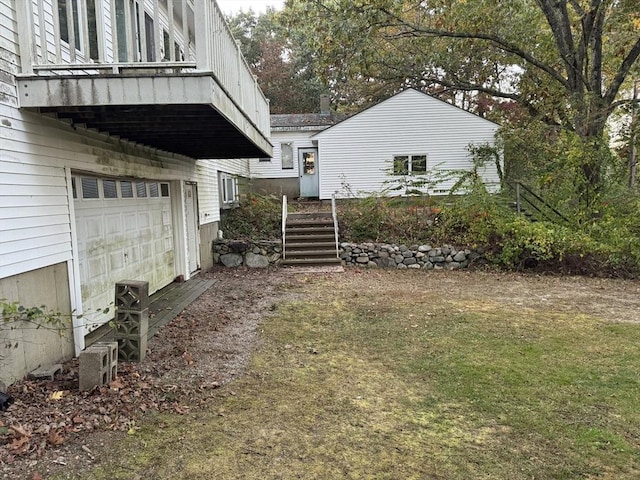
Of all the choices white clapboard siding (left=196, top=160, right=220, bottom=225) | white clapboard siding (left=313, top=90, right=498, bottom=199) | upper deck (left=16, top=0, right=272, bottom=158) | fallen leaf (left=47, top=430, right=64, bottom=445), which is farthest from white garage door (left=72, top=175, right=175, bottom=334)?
white clapboard siding (left=313, top=90, right=498, bottom=199)

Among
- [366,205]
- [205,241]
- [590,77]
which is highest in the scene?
[590,77]

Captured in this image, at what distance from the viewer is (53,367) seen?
4328 millimetres

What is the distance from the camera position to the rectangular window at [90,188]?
5.58 meters

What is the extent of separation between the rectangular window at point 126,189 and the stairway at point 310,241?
527 cm

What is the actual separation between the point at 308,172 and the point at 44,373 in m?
17.6

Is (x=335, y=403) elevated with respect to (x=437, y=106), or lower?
lower

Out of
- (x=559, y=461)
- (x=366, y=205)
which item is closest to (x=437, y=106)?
(x=366, y=205)

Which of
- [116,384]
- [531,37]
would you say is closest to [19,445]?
Result: [116,384]

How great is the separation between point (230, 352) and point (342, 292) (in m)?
3.89

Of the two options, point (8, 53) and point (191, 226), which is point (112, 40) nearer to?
point (8, 53)

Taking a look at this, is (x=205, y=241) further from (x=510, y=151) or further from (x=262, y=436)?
(x=510, y=151)

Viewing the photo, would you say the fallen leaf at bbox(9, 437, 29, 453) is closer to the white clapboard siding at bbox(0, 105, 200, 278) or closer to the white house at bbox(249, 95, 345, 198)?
the white clapboard siding at bbox(0, 105, 200, 278)

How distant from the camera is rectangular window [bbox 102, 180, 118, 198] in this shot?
20.4 feet

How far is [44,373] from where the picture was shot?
414 cm
